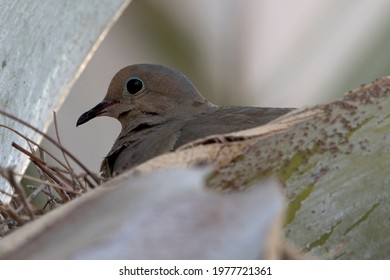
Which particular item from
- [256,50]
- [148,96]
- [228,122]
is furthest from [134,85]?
[256,50]

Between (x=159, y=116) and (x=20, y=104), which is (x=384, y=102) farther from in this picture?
(x=159, y=116)

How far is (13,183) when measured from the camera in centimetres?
201

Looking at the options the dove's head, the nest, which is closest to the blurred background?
the dove's head

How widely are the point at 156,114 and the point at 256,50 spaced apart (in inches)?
104

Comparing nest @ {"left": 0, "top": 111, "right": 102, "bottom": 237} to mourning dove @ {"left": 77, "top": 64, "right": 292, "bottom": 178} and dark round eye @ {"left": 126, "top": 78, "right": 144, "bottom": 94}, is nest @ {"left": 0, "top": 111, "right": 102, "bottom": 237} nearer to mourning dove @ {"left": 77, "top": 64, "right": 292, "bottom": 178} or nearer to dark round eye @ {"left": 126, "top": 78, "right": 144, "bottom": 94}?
mourning dove @ {"left": 77, "top": 64, "right": 292, "bottom": 178}

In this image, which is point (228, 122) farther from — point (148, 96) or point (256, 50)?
point (256, 50)

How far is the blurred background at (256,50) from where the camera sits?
6289 millimetres

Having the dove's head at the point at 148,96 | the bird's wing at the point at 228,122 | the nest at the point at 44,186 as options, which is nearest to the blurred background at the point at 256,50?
the dove's head at the point at 148,96

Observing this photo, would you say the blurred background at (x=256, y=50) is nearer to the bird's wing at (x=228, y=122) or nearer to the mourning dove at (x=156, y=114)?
the mourning dove at (x=156, y=114)

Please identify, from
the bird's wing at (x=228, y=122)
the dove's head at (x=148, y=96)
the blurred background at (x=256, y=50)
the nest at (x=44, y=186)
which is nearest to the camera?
the nest at (x=44, y=186)
